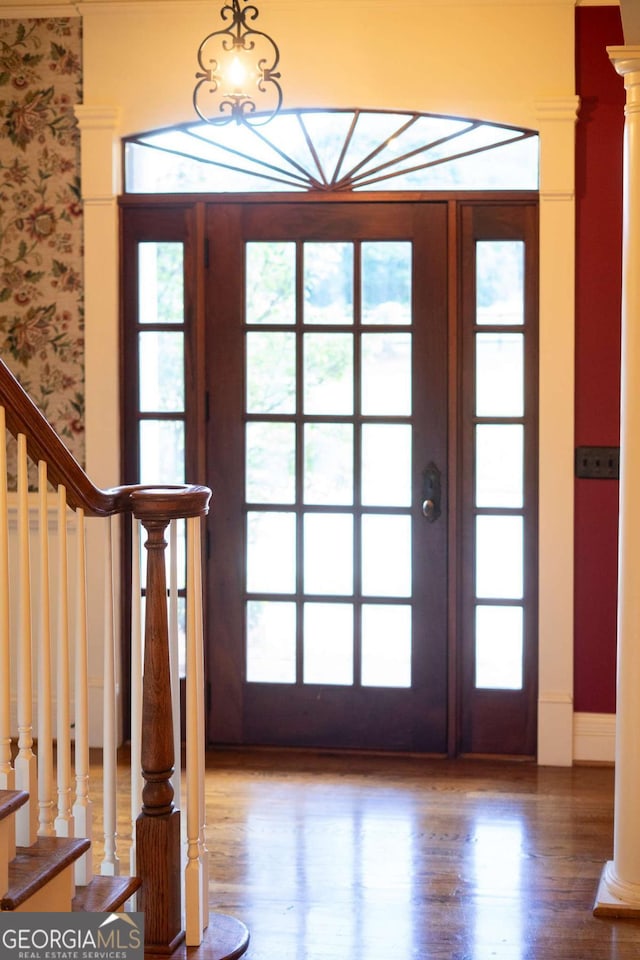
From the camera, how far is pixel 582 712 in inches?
179

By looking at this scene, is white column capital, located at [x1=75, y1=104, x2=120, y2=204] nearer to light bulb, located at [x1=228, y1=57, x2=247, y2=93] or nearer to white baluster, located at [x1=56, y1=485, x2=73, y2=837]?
light bulb, located at [x1=228, y1=57, x2=247, y2=93]

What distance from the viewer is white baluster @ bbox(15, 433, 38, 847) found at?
2.45 metres

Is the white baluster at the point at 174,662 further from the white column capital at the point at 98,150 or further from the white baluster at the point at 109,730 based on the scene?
the white column capital at the point at 98,150

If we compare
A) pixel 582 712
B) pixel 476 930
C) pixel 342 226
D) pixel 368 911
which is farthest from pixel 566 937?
pixel 342 226

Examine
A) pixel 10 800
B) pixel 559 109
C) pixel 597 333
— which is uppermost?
pixel 559 109

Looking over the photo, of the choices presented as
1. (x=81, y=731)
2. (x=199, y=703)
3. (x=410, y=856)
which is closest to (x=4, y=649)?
(x=81, y=731)

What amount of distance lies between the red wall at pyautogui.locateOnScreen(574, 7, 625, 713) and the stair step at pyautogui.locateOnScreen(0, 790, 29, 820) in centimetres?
264

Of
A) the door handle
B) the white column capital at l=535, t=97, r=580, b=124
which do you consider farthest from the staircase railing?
the white column capital at l=535, t=97, r=580, b=124

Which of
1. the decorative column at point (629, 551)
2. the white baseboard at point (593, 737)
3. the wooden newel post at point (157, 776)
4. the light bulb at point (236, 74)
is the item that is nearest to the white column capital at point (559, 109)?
the decorative column at point (629, 551)

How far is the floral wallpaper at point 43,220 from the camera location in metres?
4.57

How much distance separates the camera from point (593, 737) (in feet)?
14.9

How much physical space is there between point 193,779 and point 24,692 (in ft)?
1.82

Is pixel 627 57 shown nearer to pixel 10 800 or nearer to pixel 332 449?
pixel 332 449

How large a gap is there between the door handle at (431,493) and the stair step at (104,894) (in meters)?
2.13
